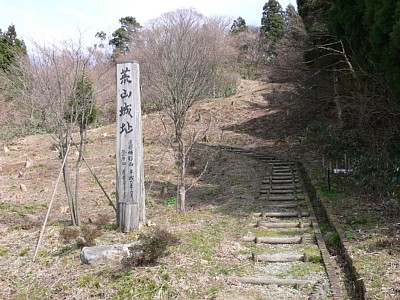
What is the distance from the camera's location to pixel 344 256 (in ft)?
15.0

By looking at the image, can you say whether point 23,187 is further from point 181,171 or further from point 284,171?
point 284,171

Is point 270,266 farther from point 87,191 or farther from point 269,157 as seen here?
point 269,157

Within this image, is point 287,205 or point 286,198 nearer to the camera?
point 287,205

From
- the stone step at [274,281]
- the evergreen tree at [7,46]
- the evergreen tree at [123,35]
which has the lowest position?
the stone step at [274,281]

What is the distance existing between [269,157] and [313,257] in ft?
29.6

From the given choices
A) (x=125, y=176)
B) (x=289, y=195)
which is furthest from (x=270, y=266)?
(x=289, y=195)

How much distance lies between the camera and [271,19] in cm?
3244

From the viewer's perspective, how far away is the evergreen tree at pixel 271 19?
A: 31.6 m

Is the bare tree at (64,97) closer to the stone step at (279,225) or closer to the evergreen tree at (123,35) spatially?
the stone step at (279,225)

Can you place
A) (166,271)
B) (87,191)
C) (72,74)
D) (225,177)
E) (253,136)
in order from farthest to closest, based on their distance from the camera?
(253,136) < (225,177) < (87,191) < (72,74) < (166,271)

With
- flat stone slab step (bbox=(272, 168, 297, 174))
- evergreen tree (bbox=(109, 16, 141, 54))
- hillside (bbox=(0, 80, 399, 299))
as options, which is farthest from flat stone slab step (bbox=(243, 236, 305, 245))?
evergreen tree (bbox=(109, 16, 141, 54))

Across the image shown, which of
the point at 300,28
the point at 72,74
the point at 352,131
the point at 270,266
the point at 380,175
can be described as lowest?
the point at 270,266

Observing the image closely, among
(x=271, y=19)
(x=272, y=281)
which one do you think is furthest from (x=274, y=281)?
(x=271, y=19)

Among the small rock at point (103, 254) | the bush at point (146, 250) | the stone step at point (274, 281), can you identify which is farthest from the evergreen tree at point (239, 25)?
the stone step at point (274, 281)
